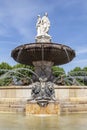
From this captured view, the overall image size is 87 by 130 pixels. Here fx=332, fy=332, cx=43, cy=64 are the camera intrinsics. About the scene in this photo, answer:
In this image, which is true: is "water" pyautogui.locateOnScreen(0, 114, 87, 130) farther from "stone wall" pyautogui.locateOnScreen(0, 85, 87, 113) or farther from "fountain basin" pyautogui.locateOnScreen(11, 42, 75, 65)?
"fountain basin" pyautogui.locateOnScreen(11, 42, 75, 65)

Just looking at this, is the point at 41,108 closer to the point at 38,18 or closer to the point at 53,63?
the point at 53,63

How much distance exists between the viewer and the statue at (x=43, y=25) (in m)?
25.5

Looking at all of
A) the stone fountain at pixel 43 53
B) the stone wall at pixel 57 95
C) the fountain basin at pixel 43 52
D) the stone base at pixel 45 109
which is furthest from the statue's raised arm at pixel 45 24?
the stone base at pixel 45 109

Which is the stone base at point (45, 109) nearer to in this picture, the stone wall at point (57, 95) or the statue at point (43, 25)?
the stone wall at point (57, 95)

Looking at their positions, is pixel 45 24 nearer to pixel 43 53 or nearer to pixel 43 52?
pixel 43 53

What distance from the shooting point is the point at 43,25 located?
84.1ft

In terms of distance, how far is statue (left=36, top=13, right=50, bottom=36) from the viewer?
2547 cm

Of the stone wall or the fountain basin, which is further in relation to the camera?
the fountain basin

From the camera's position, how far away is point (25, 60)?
2455 cm

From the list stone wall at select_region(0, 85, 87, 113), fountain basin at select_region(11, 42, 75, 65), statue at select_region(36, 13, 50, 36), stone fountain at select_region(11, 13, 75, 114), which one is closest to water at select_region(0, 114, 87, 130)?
stone wall at select_region(0, 85, 87, 113)

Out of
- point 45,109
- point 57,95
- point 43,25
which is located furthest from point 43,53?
point 45,109

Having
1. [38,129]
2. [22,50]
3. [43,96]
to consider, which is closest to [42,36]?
[22,50]

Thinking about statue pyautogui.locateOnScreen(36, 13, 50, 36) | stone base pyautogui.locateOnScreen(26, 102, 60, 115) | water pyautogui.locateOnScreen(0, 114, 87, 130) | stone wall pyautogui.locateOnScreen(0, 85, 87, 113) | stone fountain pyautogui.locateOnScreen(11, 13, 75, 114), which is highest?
statue pyautogui.locateOnScreen(36, 13, 50, 36)

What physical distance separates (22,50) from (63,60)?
3647mm
